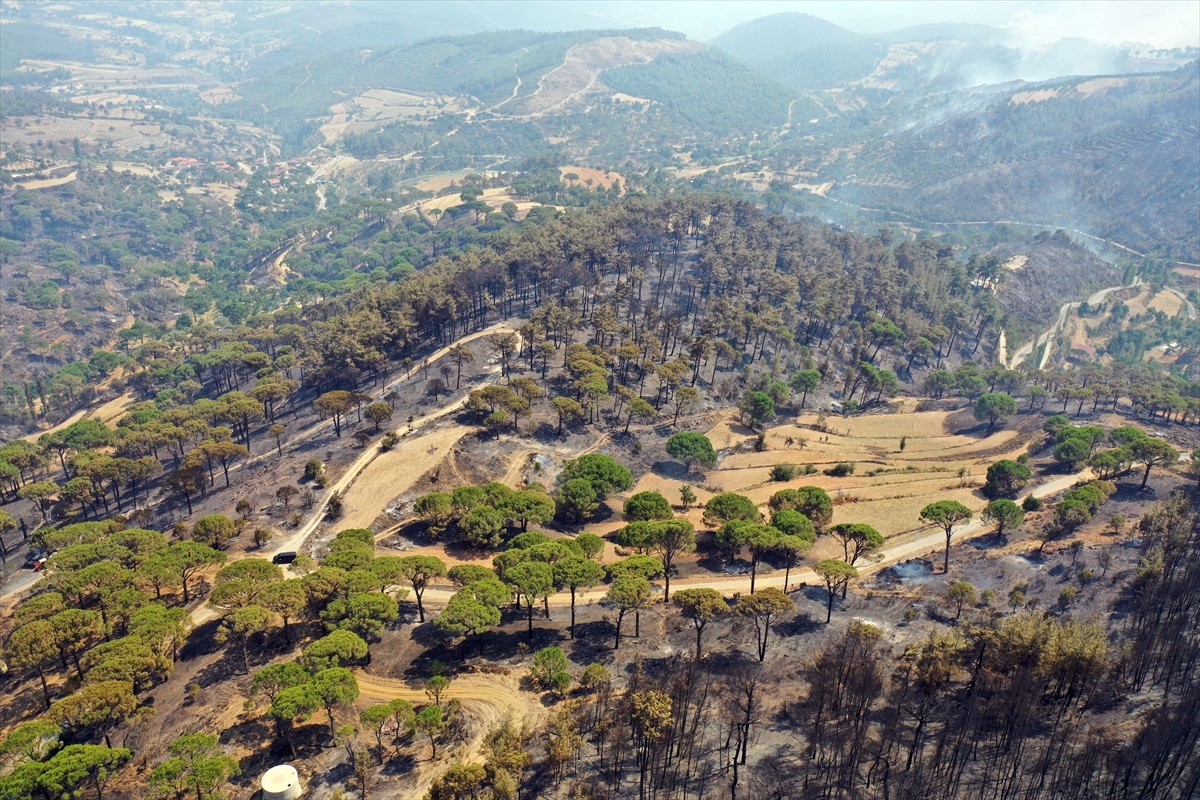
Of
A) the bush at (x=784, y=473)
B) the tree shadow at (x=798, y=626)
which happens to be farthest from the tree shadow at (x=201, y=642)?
the bush at (x=784, y=473)

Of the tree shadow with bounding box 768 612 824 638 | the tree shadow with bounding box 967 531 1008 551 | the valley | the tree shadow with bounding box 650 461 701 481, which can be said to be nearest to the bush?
the valley

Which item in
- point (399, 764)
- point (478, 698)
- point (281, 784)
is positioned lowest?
point (478, 698)

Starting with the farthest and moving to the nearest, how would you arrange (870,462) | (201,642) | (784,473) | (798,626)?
(870,462)
(784,473)
(798,626)
(201,642)

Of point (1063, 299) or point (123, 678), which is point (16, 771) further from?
point (1063, 299)

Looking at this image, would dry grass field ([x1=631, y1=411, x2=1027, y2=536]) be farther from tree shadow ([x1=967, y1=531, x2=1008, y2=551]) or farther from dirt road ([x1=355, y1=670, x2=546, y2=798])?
dirt road ([x1=355, y1=670, x2=546, y2=798])

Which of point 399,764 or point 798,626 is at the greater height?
point 399,764

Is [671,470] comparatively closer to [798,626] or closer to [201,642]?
[798,626]

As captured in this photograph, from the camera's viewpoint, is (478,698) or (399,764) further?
(478,698)

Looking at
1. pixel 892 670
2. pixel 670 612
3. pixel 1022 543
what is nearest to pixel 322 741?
pixel 670 612

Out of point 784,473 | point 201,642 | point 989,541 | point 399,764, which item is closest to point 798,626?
point 989,541
